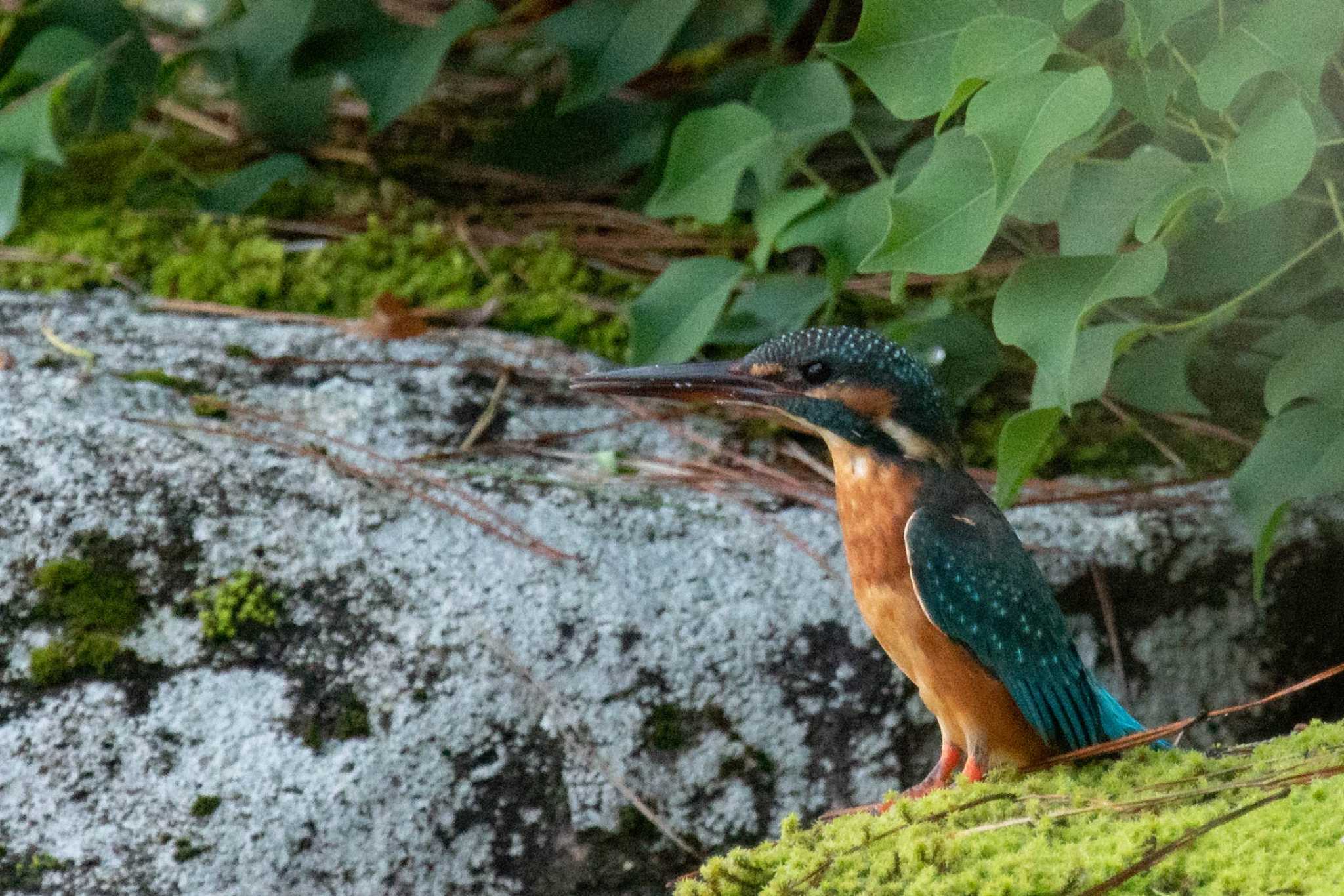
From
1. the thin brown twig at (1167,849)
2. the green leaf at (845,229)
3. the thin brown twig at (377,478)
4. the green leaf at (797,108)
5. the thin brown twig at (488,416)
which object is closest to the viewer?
the thin brown twig at (1167,849)

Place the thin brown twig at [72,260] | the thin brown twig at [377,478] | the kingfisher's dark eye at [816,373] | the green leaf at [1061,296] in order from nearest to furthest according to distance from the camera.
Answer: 1. the green leaf at [1061,296]
2. the kingfisher's dark eye at [816,373]
3. the thin brown twig at [377,478]
4. the thin brown twig at [72,260]

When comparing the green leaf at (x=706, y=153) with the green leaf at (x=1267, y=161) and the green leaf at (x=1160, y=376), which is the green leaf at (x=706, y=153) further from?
the green leaf at (x=1267, y=161)

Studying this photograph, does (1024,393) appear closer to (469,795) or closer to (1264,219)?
(1264,219)

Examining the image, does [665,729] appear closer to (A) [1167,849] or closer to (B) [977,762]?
(B) [977,762]

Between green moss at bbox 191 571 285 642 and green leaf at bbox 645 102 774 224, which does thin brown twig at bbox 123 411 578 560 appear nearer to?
green moss at bbox 191 571 285 642

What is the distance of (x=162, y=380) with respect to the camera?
3.25m

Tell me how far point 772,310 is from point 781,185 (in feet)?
1.08

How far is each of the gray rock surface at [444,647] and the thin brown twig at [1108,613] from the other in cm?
2

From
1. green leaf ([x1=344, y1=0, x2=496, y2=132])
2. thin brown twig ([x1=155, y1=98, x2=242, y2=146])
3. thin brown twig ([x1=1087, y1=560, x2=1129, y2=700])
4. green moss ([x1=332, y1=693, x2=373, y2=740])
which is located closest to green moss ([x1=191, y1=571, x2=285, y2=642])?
green moss ([x1=332, y1=693, x2=373, y2=740])

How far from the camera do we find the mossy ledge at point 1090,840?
67.3 inches

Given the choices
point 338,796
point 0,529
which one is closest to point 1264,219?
point 338,796

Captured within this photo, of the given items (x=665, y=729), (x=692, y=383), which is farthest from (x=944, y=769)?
(x=692, y=383)

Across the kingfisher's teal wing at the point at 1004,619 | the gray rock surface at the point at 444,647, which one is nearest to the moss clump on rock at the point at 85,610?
the gray rock surface at the point at 444,647

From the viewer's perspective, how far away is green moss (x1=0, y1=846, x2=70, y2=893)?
95.2 inches
